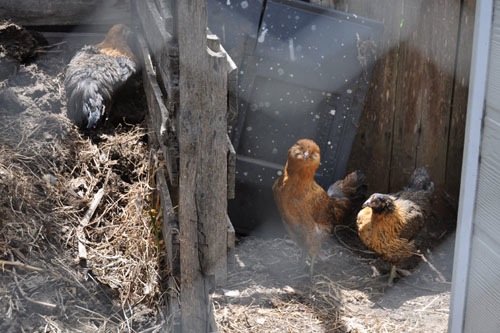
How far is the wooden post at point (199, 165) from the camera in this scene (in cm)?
244

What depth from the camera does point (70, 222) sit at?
368 cm

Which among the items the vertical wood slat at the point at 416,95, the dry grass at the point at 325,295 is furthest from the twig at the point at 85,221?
the vertical wood slat at the point at 416,95

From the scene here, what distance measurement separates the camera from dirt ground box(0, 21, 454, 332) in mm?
3197

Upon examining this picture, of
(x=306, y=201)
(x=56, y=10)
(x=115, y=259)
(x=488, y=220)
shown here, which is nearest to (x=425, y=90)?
(x=306, y=201)

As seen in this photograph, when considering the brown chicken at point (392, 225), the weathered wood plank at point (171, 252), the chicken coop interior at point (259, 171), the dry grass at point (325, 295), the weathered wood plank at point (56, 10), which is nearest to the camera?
the weathered wood plank at point (171, 252)

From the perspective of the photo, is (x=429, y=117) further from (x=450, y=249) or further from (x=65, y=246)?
(x=65, y=246)

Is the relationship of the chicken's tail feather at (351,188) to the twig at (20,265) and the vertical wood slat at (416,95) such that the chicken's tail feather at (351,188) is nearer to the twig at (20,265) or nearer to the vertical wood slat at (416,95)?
the vertical wood slat at (416,95)

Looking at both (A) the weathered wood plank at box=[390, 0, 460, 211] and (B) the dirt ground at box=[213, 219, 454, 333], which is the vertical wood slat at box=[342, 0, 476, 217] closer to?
(A) the weathered wood plank at box=[390, 0, 460, 211]

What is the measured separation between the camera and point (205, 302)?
283 cm

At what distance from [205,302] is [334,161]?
1970 mm

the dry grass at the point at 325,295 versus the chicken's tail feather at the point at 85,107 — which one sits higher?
the chicken's tail feather at the point at 85,107

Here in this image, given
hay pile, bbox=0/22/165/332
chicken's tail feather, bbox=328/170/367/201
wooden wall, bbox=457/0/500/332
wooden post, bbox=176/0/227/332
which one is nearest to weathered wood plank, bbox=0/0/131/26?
hay pile, bbox=0/22/165/332

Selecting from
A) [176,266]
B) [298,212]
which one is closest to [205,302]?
[176,266]

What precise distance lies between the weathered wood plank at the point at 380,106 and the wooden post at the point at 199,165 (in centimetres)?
234
